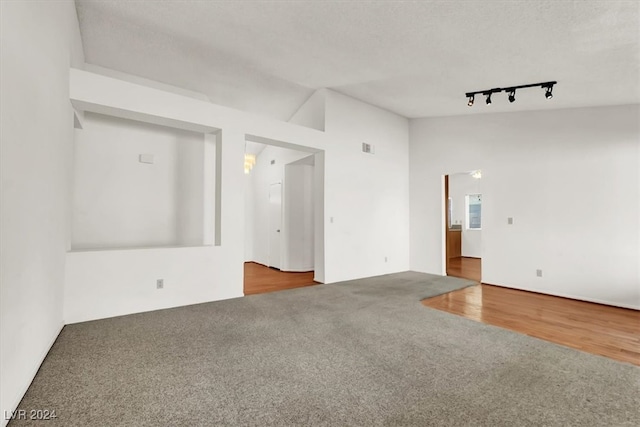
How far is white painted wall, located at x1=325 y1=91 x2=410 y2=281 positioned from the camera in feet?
17.9

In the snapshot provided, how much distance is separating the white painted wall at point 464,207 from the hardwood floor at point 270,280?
18.7 ft

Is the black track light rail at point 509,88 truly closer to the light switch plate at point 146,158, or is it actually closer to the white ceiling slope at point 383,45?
the white ceiling slope at point 383,45

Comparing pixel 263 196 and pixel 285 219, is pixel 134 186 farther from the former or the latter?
pixel 263 196

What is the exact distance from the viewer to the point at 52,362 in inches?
90.2

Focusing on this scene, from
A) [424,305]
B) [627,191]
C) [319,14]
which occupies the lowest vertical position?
[424,305]

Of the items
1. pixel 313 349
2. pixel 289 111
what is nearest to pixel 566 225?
pixel 313 349

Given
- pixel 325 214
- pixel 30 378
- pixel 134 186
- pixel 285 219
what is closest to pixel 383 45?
pixel 325 214

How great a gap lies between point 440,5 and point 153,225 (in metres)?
4.65

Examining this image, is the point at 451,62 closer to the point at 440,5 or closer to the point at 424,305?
the point at 440,5

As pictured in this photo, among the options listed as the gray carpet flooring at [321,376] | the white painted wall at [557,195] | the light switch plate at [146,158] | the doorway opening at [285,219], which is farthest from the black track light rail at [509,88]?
the light switch plate at [146,158]

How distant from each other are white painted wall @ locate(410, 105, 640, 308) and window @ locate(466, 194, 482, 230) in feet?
13.6

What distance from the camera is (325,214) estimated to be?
210 inches

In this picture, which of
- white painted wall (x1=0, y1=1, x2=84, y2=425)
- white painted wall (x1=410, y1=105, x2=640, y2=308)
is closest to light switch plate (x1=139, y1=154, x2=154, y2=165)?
white painted wall (x1=0, y1=1, x2=84, y2=425)

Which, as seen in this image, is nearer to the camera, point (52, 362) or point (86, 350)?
point (52, 362)
